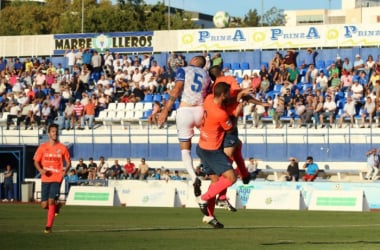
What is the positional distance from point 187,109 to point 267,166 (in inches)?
941

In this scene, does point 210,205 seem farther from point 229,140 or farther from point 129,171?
point 129,171

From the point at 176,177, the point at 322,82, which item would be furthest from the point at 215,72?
the point at 322,82

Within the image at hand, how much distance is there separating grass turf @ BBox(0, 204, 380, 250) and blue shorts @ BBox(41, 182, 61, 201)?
0.66 metres

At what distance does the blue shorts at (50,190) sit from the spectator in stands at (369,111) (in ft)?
77.2

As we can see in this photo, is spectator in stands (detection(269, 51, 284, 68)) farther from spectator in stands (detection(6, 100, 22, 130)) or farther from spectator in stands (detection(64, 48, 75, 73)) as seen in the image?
spectator in stands (detection(6, 100, 22, 130))

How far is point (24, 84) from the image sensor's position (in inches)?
2103

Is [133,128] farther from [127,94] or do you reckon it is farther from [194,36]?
[194,36]

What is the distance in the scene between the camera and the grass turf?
654 inches

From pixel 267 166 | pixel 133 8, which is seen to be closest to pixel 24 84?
pixel 267 166

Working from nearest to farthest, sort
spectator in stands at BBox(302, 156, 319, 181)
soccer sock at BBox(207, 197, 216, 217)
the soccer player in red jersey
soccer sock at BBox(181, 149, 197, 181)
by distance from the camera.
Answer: the soccer player in red jersey, soccer sock at BBox(207, 197, 216, 217), soccer sock at BBox(181, 149, 197, 181), spectator in stands at BBox(302, 156, 319, 181)

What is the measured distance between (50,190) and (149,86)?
29.3 meters

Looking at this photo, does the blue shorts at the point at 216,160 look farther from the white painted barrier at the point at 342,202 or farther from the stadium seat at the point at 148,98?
the stadium seat at the point at 148,98

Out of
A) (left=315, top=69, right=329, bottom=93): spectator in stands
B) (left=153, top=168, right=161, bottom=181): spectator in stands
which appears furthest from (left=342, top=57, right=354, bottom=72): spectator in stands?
(left=153, top=168, right=161, bottom=181): spectator in stands

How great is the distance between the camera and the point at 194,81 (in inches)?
776
